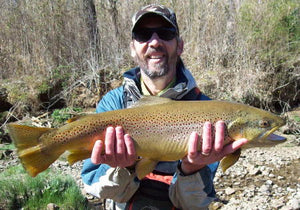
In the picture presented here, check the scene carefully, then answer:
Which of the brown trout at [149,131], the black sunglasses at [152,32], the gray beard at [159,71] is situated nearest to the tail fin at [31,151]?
the brown trout at [149,131]

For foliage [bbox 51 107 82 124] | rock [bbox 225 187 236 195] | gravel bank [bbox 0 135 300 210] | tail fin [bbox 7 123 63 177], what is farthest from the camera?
foliage [bbox 51 107 82 124]

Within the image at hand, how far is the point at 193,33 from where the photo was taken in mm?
7945

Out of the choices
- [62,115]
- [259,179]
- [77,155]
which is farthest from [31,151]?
[62,115]

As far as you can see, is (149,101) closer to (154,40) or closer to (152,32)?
(154,40)

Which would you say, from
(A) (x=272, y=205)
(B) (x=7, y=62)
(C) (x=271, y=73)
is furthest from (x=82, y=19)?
(A) (x=272, y=205)

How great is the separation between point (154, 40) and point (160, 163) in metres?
1.15

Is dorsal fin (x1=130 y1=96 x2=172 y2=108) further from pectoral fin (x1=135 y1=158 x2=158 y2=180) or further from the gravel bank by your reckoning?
the gravel bank

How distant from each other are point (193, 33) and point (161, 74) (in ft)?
18.4

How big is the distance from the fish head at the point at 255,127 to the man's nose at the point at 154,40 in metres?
1.02

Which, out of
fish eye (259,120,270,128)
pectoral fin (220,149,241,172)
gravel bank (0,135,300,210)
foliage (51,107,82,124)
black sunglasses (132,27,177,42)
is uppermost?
black sunglasses (132,27,177,42)

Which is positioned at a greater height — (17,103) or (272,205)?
(17,103)

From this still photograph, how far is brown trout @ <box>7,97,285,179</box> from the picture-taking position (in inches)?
81.4

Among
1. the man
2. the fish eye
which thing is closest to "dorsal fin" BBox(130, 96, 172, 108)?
the man

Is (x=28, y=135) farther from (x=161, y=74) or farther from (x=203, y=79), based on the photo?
(x=203, y=79)
